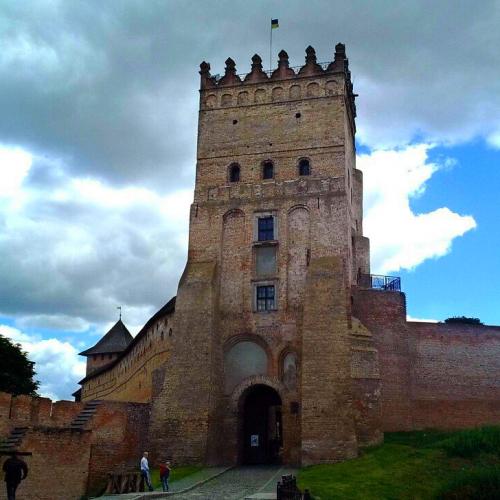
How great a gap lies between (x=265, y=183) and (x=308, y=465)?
43.7 ft

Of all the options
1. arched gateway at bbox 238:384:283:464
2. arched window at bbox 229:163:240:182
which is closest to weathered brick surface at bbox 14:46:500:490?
arched window at bbox 229:163:240:182

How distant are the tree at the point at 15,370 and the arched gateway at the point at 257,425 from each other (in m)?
16.5

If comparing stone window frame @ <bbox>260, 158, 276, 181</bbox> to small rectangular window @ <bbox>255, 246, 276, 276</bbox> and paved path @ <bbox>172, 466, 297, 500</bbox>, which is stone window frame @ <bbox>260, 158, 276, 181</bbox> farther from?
paved path @ <bbox>172, 466, 297, 500</bbox>

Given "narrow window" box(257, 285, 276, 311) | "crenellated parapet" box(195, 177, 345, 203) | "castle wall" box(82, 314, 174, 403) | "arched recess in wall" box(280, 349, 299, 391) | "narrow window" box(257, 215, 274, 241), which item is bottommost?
"arched recess in wall" box(280, 349, 299, 391)

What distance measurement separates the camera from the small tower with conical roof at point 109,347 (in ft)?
193

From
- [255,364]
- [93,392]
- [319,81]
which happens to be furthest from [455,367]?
[93,392]

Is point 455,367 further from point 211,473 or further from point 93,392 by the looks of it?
point 93,392

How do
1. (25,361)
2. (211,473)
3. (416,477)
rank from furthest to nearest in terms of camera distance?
1. (25,361)
2. (211,473)
3. (416,477)

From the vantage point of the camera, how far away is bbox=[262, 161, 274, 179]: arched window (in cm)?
3209

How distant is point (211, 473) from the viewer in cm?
2480

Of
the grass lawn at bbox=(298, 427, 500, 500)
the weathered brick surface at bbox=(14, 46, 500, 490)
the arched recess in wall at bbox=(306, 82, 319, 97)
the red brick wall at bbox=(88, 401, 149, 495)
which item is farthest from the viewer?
the arched recess in wall at bbox=(306, 82, 319, 97)

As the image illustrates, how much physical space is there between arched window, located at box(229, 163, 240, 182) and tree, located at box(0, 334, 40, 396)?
18430mm

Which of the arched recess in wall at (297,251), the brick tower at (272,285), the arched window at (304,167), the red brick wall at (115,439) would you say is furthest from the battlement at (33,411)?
the arched window at (304,167)

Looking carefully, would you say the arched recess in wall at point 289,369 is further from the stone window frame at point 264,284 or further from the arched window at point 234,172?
the arched window at point 234,172
